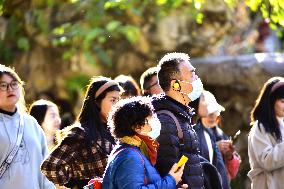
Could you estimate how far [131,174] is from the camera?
19.4ft

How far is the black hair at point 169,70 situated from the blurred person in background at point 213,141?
2.13 metres

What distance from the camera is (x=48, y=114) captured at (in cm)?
1016

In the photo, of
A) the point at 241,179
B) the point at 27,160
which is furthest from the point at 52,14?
the point at 27,160

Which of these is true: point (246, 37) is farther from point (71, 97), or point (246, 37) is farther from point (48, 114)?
point (48, 114)

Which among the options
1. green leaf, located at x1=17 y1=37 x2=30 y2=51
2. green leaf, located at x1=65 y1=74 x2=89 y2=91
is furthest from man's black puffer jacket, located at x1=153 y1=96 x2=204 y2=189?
green leaf, located at x1=17 y1=37 x2=30 y2=51

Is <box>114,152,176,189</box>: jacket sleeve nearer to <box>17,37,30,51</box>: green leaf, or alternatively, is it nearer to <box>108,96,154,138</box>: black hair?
<box>108,96,154,138</box>: black hair

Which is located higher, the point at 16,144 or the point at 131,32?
the point at 131,32

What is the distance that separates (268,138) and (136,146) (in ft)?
9.11

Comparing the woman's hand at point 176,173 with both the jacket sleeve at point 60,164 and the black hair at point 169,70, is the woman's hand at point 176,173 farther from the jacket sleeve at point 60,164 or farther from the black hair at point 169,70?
the jacket sleeve at point 60,164

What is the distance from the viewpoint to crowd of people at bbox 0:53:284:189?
6.23 m

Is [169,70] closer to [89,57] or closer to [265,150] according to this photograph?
[265,150]

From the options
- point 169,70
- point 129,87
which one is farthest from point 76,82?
point 169,70

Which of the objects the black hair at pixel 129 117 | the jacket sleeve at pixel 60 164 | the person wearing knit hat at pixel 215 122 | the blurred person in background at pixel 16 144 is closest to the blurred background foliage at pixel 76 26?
the person wearing knit hat at pixel 215 122

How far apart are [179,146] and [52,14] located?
38.1 ft
